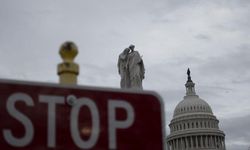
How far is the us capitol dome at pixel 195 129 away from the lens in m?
100

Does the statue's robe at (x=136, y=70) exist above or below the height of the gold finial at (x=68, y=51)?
above

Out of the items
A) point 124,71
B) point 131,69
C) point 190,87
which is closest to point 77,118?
point 131,69

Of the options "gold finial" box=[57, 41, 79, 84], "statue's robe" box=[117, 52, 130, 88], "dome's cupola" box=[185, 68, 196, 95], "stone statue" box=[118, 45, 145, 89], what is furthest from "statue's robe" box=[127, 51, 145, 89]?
"dome's cupola" box=[185, 68, 196, 95]

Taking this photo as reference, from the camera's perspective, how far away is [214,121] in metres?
104

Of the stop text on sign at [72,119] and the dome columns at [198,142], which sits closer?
the stop text on sign at [72,119]

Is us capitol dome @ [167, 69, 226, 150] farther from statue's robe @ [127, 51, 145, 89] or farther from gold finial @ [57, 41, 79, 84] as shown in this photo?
gold finial @ [57, 41, 79, 84]

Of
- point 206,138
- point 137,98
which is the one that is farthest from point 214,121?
point 137,98

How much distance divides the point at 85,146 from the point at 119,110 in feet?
0.86

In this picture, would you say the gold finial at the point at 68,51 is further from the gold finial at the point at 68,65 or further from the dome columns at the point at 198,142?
the dome columns at the point at 198,142

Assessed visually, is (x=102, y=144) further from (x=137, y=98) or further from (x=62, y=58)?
(x=62, y=58)

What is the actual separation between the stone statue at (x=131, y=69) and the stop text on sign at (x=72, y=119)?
16896 mm

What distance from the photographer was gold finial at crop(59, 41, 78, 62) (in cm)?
244

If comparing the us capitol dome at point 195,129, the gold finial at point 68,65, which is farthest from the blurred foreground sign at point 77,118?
the us capitol dome at point 195,129

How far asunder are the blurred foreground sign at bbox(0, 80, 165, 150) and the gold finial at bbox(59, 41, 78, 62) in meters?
0.23
